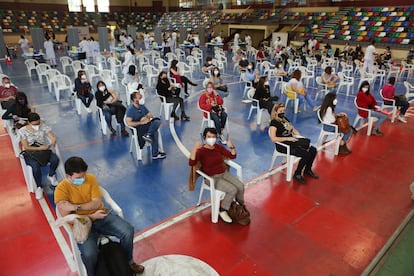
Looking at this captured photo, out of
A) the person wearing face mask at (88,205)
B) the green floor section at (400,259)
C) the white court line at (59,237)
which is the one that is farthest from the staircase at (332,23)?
the person wearing face mask at (88,205)

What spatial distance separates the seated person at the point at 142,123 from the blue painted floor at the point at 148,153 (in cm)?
30

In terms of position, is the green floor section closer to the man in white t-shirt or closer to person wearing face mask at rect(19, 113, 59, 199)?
person wearing face mask at rect(19, 113, 59, 199)

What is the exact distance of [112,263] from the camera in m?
2.49

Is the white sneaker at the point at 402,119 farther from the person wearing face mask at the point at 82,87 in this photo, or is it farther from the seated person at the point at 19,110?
the seated person at the point at 19,110

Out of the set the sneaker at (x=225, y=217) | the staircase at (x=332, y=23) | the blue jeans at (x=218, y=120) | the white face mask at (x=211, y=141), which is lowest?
the sneaker at (x=225, y=217)

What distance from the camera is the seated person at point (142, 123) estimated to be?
5.12 metres

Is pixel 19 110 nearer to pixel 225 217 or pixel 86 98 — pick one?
pixel 86 98

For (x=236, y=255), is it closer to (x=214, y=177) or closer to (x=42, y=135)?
(x=214, y=177)

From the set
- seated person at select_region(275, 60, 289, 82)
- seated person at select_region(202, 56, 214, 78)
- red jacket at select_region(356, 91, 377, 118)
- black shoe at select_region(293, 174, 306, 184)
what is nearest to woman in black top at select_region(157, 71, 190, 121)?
seated person at select_region(202, 56, 214, 78)

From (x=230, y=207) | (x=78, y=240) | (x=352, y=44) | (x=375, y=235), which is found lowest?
(x=375, y=235)

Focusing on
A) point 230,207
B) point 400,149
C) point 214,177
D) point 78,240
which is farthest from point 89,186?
point 400,149

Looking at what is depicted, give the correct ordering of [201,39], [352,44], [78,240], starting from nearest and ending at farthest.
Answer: [78,240] → [352,44] → [201,39]

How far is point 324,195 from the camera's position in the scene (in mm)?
4246

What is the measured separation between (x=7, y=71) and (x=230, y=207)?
14.0m
